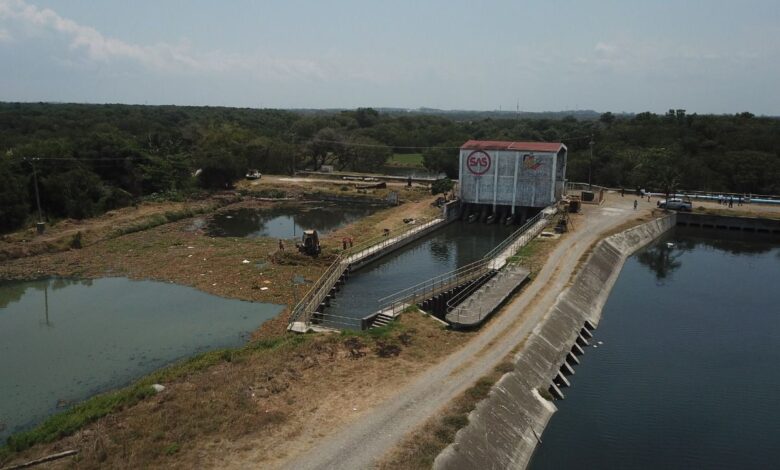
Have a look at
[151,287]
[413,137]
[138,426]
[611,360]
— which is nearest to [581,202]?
[611,360]

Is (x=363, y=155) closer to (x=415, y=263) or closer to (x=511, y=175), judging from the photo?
(x=511, y=175)

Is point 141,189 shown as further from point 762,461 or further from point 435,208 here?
point 762,461

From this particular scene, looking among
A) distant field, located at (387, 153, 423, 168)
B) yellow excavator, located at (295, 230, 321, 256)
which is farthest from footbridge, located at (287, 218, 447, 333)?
distant field, located at (387, 153, 423, 168)

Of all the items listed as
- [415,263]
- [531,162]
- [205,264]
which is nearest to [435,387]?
[415,263]

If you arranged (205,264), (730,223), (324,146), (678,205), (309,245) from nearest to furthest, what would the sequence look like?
(309,245) → (205,264) → (730,223) → (678,205) → (324,146)

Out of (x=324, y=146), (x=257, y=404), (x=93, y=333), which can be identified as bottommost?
(x=93, y=333)

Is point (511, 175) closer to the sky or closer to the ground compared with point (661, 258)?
closer to the sky
